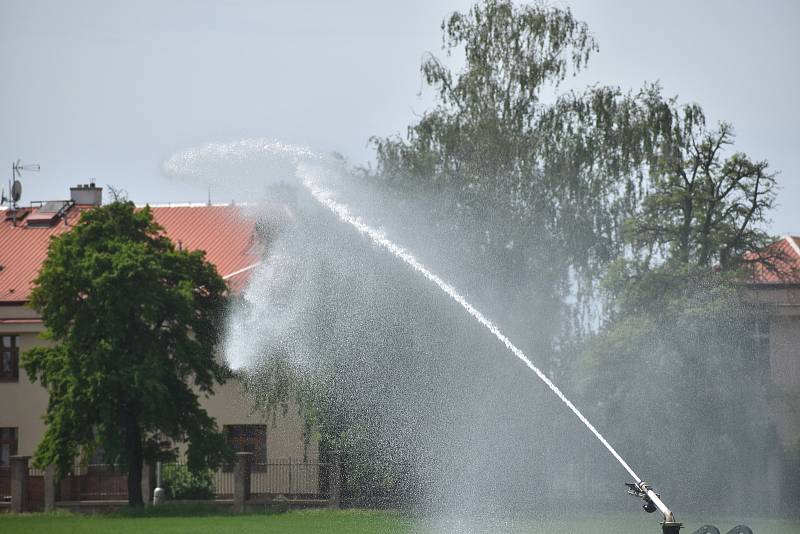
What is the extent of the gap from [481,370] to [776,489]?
11120 mm

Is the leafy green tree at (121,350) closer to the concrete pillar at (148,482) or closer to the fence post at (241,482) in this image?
the fence post at (241,482)

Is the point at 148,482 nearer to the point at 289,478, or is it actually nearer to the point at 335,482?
the point at 289,478

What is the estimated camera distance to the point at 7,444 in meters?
54.3

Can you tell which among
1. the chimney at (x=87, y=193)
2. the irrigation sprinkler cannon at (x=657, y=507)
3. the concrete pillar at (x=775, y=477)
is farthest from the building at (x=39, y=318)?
the irrigation sprinkler cannon at (x=657, y=507)

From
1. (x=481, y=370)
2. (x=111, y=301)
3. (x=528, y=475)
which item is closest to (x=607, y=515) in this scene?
(x=528, y=475)

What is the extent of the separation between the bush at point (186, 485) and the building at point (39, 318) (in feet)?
8.25

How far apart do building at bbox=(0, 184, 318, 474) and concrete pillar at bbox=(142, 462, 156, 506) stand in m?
4.10

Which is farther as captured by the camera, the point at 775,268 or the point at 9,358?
the point at 9,358

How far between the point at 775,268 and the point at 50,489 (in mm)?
26982

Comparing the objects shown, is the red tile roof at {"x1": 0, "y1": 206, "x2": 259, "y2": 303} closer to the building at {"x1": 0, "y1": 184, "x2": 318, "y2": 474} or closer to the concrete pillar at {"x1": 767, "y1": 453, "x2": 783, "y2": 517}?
the building at {"x1": 0, "y1": 184, "x2": 318, "y2": 474}

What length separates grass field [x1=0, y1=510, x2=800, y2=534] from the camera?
33219mm

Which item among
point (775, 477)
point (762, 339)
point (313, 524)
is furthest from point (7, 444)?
point (775, 477)

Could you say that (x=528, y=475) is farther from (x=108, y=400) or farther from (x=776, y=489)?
(x=108, y=400)

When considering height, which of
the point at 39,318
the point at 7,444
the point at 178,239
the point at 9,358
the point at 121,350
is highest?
the point at 178,239
